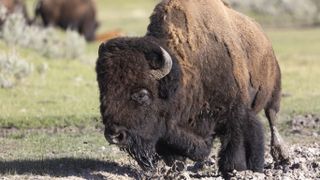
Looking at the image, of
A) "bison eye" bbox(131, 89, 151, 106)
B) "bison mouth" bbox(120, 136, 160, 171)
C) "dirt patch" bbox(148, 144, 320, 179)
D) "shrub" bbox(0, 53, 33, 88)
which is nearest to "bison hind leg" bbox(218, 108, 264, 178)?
"dirt patch" bbox(148, 144, 320, 179)

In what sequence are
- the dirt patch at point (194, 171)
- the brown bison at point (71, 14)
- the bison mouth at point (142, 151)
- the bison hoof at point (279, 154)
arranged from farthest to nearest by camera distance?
the brown bison at point (71, 14) < the bison hoof at point (279, 154) < the dirt patch at point (194, 171) < the bison mouth at point (142, 151)

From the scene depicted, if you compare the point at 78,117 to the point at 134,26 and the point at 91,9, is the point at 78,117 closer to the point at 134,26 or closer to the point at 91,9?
the point at 91,9

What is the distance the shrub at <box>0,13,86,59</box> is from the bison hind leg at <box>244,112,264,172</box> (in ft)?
43.8

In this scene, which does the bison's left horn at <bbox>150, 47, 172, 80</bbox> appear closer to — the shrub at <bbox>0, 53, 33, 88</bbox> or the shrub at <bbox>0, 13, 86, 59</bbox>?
A: the shrub at <bbox>0, 53, 33, 88</bbox>

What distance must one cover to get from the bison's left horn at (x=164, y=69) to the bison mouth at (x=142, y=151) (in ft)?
2.19

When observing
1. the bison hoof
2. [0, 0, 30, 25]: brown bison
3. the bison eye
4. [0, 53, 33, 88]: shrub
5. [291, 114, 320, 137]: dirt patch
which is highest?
the bison eye

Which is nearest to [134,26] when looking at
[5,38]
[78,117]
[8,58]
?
[5,38]

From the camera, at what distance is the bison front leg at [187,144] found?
8856 millimetres

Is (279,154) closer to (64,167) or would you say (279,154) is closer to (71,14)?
(64,167)

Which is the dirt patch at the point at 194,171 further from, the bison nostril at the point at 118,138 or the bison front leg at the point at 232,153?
the bison nostril at the point at 118,138

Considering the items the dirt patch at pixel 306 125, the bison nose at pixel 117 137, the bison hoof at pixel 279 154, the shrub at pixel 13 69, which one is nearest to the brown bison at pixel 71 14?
the shrub at pixel 13 69

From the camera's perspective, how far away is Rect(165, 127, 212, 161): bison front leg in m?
8.86

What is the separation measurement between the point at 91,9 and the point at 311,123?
21.2 metres

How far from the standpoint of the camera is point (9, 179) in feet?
29.3
